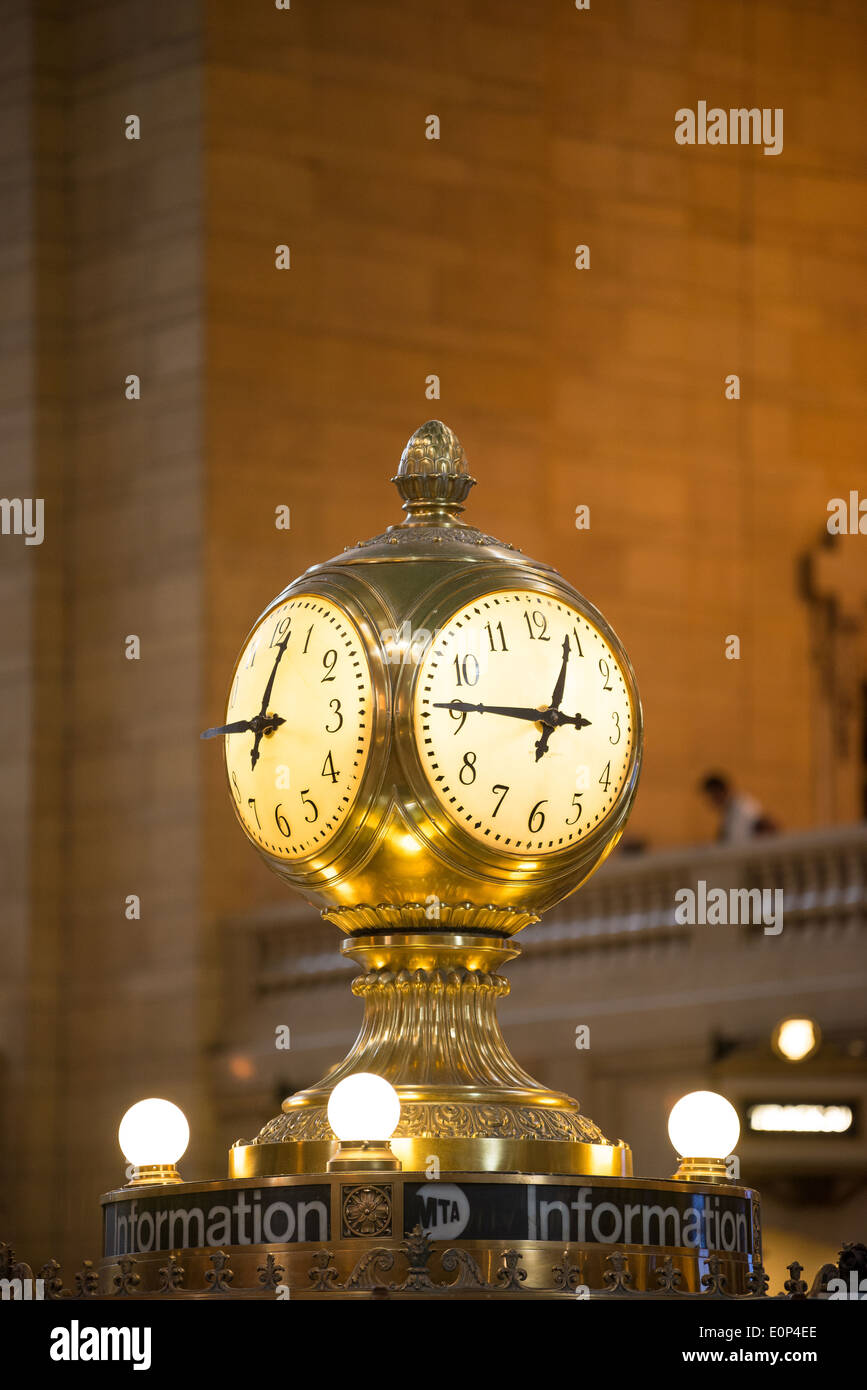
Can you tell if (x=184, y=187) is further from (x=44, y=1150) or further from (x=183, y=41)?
(x=44, y=1150)

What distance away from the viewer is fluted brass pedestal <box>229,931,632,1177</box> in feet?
10.1

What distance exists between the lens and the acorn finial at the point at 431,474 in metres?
3.52

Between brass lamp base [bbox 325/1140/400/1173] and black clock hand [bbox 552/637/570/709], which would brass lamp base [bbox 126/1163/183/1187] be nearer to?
brass lamp base [bbox 325/1140/400/1173]

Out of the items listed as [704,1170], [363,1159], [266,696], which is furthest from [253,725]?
[704,1170]

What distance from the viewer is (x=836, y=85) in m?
20.0

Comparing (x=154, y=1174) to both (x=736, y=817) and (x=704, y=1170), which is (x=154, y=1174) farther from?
(x=736, y=817)

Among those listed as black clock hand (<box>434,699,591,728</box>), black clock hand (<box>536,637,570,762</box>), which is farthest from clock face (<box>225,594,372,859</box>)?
black clock hand (<box>536,637,570,762</box>)

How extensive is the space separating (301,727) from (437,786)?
0.20m

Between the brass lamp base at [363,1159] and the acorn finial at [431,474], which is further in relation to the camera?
the acorn finial at [431,474]

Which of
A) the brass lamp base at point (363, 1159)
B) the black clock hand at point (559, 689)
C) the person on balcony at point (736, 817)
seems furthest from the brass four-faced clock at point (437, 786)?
the person on balcony at point (736, 817)

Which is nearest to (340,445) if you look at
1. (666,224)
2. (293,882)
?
(666,224)

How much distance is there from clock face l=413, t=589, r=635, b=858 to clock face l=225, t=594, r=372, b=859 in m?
0.09

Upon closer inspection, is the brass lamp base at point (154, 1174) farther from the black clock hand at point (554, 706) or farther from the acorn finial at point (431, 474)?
the acorn finial at point (431, 474)

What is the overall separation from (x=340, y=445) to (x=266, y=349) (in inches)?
32.8
